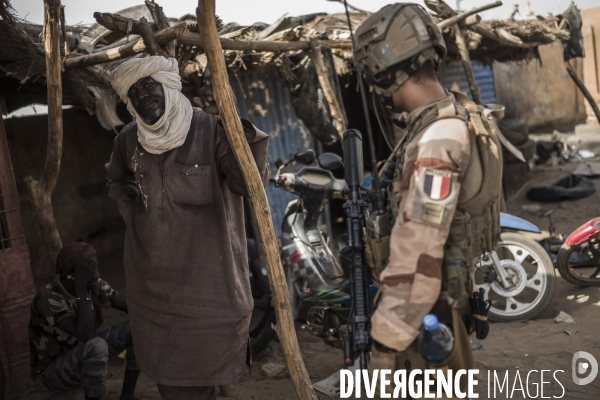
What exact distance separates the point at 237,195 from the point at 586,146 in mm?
10030

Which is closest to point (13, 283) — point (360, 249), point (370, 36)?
point (360, 249)

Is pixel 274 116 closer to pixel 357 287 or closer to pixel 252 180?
pixel 252 180

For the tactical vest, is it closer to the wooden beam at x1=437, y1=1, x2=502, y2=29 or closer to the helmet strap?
the helmet strap

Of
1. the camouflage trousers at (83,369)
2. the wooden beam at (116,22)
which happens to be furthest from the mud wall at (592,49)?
the camouflage trousers at (83,369)

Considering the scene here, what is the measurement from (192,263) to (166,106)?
671mm

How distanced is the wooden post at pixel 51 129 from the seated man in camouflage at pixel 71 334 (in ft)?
1.85

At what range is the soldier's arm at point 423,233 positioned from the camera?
1.86m

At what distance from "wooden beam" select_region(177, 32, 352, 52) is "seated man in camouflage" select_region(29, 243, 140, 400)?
1439 mm

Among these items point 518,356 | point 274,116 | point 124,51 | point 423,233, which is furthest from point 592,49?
point 423,233

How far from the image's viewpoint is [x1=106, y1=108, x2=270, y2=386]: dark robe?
250 cm

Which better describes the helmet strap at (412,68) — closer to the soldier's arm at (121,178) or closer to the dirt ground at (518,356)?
the soldier's arm at (121,178)

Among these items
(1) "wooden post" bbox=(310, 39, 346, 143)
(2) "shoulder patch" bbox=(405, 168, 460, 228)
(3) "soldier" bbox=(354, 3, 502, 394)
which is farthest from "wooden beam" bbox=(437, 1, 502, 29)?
(2) "shoulder patch" bbox=(405, 168, 460, 228)

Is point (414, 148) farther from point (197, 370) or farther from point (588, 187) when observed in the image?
point (588, 187)

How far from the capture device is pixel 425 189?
6.14ft
